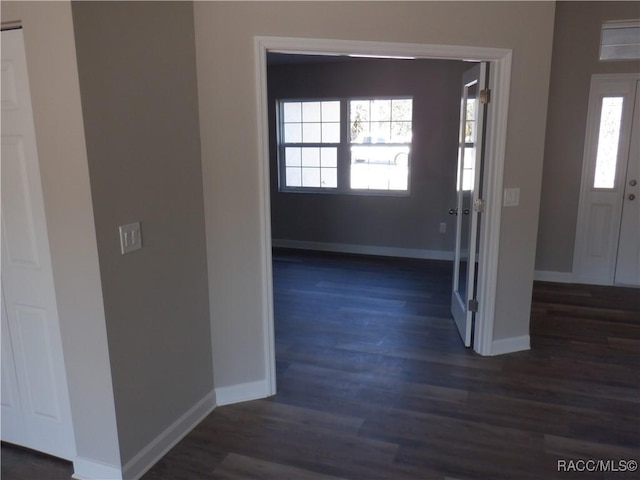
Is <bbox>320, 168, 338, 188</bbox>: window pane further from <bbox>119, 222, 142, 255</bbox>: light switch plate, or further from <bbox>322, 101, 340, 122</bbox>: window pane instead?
<bbox>119, 222, 142, 255</bbox>: light switch plate

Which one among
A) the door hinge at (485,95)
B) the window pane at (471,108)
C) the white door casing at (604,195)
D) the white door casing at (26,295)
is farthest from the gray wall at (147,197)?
the white door casing at (604,195)

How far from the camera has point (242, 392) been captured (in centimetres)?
282

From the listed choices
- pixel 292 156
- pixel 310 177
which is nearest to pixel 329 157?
pixel 310 177

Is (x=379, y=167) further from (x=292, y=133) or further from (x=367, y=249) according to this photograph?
(x=292, y=133)

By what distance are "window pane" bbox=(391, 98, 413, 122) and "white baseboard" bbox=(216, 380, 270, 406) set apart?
13.5ft

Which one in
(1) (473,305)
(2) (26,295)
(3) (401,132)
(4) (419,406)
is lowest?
(4) (419,406)

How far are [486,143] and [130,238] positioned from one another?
2.33m

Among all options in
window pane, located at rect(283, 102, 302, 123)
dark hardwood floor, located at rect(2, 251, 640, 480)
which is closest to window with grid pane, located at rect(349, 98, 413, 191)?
window pane, located at rect(283, 102, 302, 123)

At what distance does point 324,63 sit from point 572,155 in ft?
10.3

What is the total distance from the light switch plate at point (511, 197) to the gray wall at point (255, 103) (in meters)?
0.04

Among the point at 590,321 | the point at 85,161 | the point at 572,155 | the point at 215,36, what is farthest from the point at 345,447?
the point at 572,155

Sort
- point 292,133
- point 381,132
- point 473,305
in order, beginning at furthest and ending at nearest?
point 292,133
point 381,132
point 473,305

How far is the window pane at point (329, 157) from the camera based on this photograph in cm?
631

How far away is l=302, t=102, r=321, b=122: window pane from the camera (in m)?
6.30
